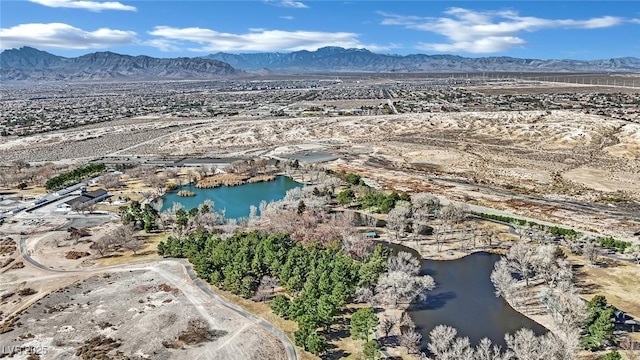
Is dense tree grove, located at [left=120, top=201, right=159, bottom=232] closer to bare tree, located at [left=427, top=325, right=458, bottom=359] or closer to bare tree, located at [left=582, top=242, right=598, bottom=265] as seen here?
bare tree, located at [left=427, top=325, right=458, bottom=359]

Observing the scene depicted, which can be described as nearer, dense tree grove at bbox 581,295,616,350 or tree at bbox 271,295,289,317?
dense tree grove at bbox 581,295,616,350

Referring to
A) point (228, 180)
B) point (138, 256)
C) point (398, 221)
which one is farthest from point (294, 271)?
point (228, 180)

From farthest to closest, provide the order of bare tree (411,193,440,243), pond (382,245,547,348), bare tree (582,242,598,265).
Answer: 1. bare tree (411,193,440,243)
2. bare tree (582,242,598,265)
3. pond (382,245,547,348)

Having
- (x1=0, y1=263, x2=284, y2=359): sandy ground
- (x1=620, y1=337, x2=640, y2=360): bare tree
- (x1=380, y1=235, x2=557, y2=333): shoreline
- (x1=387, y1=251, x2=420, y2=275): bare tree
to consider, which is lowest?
(x1=0, y1=263, x2=284, y2=359): sandy ground

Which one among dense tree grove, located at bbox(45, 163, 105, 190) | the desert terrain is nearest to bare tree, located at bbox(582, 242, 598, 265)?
the desert terrain

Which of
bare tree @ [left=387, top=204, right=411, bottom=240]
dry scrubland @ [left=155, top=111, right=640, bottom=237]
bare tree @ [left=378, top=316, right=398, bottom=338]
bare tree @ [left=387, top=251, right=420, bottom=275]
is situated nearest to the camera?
bare tree @ [left=378, top=316, right=398, bottom=338]

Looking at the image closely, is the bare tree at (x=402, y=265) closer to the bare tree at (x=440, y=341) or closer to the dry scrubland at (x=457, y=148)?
the bare tree at (x=440, y=341)
